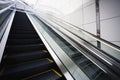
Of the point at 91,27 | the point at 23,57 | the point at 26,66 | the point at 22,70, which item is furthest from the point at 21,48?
the point at 91,27

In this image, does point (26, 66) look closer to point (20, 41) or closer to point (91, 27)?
point (20, 41)

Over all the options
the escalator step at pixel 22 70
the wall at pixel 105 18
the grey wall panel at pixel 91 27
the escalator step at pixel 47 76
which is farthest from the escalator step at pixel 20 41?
the wall at pixel 105 18

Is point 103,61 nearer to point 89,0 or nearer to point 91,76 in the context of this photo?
point 91,76

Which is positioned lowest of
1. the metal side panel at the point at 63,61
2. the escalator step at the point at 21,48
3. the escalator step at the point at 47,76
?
the escalator step at the point at 47,76

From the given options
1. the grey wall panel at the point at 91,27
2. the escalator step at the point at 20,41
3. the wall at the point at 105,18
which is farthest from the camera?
the grey wall panel at the point at 91,27

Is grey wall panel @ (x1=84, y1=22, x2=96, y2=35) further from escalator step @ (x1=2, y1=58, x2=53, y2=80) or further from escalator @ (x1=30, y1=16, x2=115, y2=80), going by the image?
escalator step @ (x1=2, y1=58, x2=53, y2=80)

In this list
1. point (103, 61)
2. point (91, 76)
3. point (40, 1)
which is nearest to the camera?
point (103, 61)

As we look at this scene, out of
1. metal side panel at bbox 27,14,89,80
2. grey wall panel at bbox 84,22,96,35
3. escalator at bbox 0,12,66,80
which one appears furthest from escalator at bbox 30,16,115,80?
grey wall panel at bbox 84,22,96,35

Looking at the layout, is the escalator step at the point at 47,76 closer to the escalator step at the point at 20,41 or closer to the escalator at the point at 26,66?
the escalator at the point at 26,66

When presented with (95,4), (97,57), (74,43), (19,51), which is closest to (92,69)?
(97,57)

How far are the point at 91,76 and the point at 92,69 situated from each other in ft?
0.47

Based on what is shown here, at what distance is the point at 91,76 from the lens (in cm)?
173

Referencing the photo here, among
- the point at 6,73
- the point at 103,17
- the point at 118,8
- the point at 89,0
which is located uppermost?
the point at 89,0

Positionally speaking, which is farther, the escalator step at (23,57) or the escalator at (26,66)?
the escalator step at (23,57)
